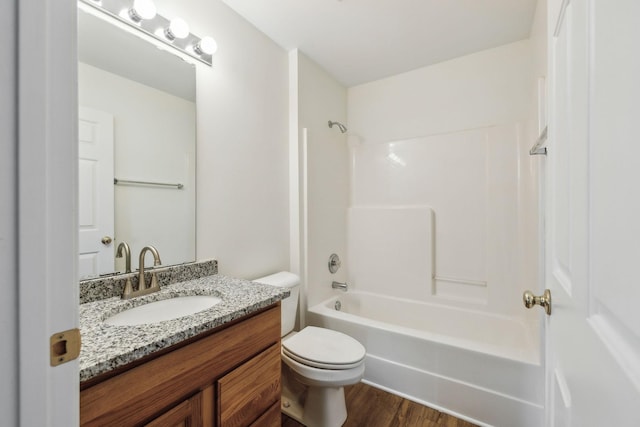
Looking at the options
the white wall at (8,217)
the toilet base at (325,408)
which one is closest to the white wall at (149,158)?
the white wall at (8,217)

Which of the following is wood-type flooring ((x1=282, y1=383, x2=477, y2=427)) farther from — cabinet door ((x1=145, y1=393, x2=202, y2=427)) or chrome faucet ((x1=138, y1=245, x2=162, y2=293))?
chrome faucet ((x1=138, y1=245, x2=162, y2=293))

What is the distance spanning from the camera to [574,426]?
20.7 inches

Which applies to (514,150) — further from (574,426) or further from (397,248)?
(574,426)

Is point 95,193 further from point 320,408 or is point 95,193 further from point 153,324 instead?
point 320,408

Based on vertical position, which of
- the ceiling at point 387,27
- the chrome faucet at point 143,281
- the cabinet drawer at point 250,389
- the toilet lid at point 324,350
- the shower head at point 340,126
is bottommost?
the toilet lid at point 324,350

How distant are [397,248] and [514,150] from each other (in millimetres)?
1157

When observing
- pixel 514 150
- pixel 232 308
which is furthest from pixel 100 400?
pixel 514 150

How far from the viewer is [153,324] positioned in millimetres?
833

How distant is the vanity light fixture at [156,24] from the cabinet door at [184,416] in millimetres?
1509

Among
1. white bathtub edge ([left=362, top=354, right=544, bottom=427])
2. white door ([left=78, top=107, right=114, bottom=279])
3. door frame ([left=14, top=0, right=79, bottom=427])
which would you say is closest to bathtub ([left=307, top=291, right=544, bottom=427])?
white bathtub edge ([left=362, top=354, right=544, bottom=427])

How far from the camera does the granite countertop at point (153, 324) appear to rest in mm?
653

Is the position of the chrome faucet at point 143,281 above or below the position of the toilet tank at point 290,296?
above

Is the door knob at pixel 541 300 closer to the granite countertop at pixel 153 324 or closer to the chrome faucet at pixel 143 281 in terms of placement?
the granite countertop at pixel 153 324

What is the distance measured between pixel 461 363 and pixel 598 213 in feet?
4.94
